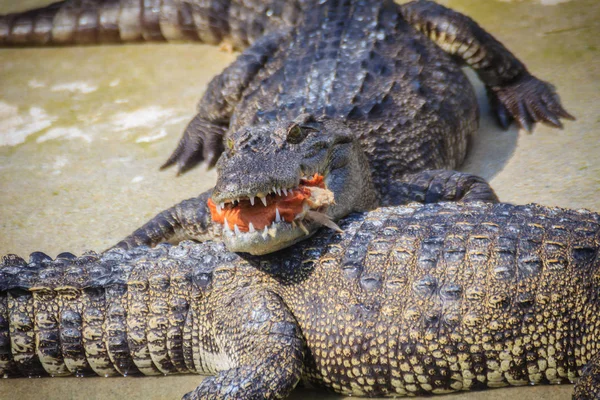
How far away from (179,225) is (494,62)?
8.44 ft

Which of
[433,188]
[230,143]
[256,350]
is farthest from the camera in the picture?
[433,188]

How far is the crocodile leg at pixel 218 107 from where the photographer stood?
5.04 meters

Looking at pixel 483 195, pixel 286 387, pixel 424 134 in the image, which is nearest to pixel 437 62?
pixel 424 134

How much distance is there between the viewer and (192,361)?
3.18 m

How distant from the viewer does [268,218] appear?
296cm

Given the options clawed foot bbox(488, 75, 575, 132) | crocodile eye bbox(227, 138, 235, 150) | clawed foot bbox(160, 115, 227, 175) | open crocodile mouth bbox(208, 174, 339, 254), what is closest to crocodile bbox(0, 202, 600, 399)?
open crocodile mouth bbox(208, 174, 339, 254)

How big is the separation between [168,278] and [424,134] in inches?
79.9

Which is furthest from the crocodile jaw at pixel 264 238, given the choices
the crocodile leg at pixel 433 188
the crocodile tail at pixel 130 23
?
the crocodile tail at pixel 130 23

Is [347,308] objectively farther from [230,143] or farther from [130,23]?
[130,23]

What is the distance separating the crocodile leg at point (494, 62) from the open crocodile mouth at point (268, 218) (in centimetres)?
243

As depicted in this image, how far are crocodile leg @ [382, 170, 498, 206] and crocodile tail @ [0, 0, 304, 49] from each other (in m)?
2.47

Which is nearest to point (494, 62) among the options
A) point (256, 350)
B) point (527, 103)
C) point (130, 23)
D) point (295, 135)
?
point (527, 103)

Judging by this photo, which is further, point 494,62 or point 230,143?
point 494,62

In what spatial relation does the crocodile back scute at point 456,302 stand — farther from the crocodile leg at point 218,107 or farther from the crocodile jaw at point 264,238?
the crocodile leg at point 218,107
